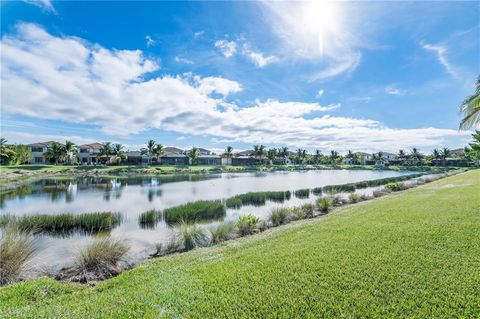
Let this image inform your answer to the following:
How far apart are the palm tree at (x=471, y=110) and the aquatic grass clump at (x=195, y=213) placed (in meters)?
14.9

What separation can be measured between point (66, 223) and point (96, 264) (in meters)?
8.01

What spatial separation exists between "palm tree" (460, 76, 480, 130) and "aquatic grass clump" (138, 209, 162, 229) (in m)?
17.9

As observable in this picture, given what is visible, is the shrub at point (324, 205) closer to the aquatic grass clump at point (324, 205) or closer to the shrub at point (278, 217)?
the aquatic grass clump at point (324, 205)

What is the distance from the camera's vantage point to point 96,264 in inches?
301

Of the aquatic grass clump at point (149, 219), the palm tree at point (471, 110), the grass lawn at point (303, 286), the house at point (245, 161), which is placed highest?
the palm tree at point (471, 110)

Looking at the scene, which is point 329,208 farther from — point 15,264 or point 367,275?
→ point 15,264

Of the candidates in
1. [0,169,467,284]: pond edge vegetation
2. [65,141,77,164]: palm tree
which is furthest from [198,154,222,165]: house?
[0,169,467,284]: pond edge vegetation

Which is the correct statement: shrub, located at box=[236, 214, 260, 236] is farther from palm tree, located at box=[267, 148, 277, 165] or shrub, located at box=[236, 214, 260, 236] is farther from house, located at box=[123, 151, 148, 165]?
palm tree, located at box=[267, 148, 277, 165]

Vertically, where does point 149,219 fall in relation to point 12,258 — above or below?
below

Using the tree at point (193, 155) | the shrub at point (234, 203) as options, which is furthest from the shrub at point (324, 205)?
the tree at point (193, 155)

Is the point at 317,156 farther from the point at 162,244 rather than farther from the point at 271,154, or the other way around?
the point at 162,244

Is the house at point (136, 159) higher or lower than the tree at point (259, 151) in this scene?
lower

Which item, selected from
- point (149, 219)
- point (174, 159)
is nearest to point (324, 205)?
point (149, 219)

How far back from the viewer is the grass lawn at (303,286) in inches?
155
